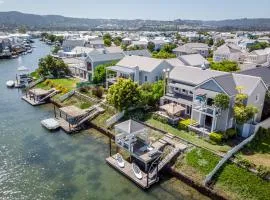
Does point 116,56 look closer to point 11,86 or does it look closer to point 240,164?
point 11,86

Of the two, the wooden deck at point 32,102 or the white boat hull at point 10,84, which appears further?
the white boat hull at point 10,84

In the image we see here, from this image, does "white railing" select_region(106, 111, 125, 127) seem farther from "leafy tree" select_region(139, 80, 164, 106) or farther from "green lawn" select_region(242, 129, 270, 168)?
"green lawn" select_region(242, 129, 270, 168)

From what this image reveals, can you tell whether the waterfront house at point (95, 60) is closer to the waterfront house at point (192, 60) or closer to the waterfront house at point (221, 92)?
the waterfront house at point (192, 60)

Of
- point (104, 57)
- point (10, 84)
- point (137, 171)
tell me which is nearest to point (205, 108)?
point (137, 171)

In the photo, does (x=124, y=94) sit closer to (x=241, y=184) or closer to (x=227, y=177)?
(x=227, y=177)

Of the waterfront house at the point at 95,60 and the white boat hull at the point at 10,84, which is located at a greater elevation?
the waterfront house at the point at 95,60

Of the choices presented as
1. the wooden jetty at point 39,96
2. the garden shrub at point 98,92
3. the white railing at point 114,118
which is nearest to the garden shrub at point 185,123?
the white railing at point 114,118
